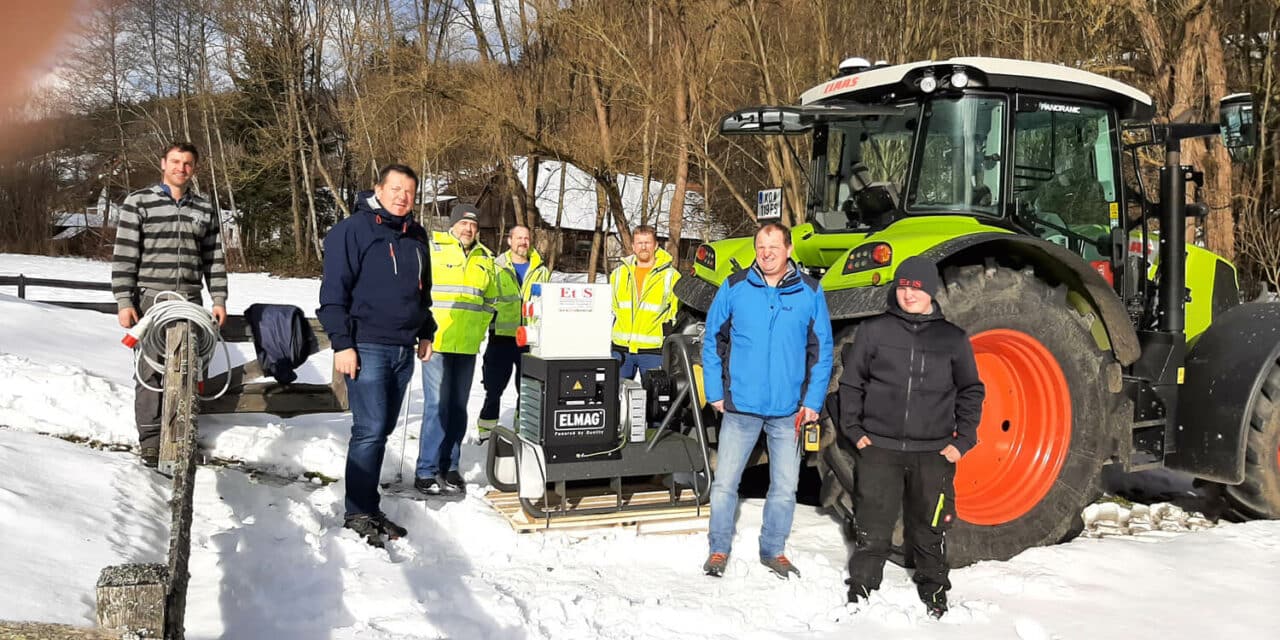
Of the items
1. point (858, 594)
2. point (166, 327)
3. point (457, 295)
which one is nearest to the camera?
point (858, 594)

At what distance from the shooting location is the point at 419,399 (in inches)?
339

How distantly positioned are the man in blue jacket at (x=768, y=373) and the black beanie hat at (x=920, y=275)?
1.64ft

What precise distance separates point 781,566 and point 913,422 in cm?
96

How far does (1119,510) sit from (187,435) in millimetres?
4932

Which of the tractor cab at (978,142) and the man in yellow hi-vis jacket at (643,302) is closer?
the tractor cab at (978,142)

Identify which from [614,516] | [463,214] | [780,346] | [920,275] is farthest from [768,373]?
[463,214]

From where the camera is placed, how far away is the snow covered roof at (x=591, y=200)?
2358 centimetres

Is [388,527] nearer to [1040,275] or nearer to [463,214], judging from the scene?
[463,214]

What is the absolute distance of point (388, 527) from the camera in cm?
455

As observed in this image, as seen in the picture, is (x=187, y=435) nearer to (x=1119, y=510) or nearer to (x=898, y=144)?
(x=898, y=144)

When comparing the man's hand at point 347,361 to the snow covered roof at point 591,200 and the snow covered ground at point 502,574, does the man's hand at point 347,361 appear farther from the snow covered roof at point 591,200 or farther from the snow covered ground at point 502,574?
the snow covered roof at point 591,200

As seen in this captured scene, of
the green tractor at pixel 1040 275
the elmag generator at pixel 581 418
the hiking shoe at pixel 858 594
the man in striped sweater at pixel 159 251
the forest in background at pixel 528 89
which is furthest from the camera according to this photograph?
the forest in background at pixel 528 89

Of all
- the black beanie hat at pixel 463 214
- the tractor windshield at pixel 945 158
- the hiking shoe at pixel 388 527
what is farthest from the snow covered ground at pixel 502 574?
the tractor windshield at pixel 945 158

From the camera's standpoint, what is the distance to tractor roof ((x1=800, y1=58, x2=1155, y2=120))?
15.6 feet
